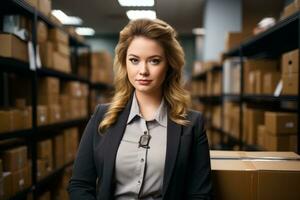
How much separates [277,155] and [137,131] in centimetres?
75

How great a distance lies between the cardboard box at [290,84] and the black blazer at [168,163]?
0.88 metres

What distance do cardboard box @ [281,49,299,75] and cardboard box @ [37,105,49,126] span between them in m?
1.93

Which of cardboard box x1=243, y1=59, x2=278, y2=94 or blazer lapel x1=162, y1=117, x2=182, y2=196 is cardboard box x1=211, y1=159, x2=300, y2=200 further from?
cardboard box x1=243, y1=59, x2=278, y2=94

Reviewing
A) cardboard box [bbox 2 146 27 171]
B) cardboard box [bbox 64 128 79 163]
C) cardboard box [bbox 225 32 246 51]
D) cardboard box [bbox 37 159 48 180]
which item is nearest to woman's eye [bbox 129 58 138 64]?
cardboard box [bbox 2 146 27 171]

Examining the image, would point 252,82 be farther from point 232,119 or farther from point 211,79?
point 211,79

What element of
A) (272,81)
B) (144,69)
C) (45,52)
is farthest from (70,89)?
(144,69)

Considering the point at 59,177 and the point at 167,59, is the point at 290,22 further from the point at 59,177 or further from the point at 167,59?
the point at 59,177

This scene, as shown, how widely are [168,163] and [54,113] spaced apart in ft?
6.68

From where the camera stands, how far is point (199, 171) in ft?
4.25

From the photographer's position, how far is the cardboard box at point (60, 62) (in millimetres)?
3078

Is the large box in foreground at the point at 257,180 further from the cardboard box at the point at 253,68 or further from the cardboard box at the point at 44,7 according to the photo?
the cardboard box at the point at 44,7

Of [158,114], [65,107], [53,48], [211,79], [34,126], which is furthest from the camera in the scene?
[211,79]

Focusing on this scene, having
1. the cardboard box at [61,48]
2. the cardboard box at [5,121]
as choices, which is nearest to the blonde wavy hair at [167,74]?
the cardboard box at [5,121]

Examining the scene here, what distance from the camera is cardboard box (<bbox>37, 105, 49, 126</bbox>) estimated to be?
2.66 m
